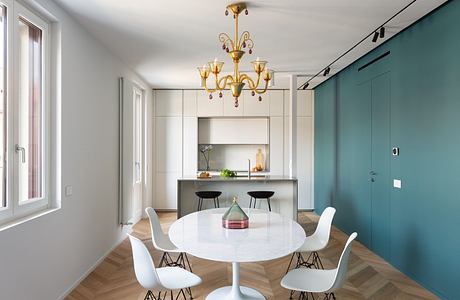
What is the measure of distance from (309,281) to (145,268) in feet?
3.97

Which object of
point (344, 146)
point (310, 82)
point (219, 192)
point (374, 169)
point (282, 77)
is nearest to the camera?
point (374, 169)

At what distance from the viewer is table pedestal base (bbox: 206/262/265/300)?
2869 mm

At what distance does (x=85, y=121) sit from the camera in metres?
3.75

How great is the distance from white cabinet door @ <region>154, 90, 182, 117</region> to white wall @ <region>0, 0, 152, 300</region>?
2.39 metres

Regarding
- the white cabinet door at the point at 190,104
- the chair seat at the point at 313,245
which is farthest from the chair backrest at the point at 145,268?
the white cabinet door at the point at 190,104

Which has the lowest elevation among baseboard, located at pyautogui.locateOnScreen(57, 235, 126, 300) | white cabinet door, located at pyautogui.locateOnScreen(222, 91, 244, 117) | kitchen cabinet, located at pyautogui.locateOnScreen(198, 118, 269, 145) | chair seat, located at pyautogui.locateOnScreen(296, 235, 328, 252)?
baseboard, located at pyautogui.locateOnScreen(57, 235, 126, 300)

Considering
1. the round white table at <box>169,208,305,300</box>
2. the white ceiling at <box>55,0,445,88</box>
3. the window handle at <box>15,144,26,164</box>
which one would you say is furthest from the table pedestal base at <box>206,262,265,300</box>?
the white ceiling at <box>55,0,445,88</box>

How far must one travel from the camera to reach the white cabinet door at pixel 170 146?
742 centimetres

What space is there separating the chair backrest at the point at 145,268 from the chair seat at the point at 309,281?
0.92 meters

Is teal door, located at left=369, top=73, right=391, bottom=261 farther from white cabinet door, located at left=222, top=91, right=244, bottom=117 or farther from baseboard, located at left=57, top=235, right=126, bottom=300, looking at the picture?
baseboard, located at left=57, top=235, right=126, bottom=300

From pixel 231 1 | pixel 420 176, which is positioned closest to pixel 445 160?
pixel 420 176

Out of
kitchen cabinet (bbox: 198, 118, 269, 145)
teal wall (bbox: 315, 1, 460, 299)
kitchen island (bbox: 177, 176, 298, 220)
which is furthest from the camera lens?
kitchen cabinet (bbox: 198, 118, 269, 145)

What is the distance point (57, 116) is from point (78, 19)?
3.56 feet

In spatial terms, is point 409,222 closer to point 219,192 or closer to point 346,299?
point 346,299
